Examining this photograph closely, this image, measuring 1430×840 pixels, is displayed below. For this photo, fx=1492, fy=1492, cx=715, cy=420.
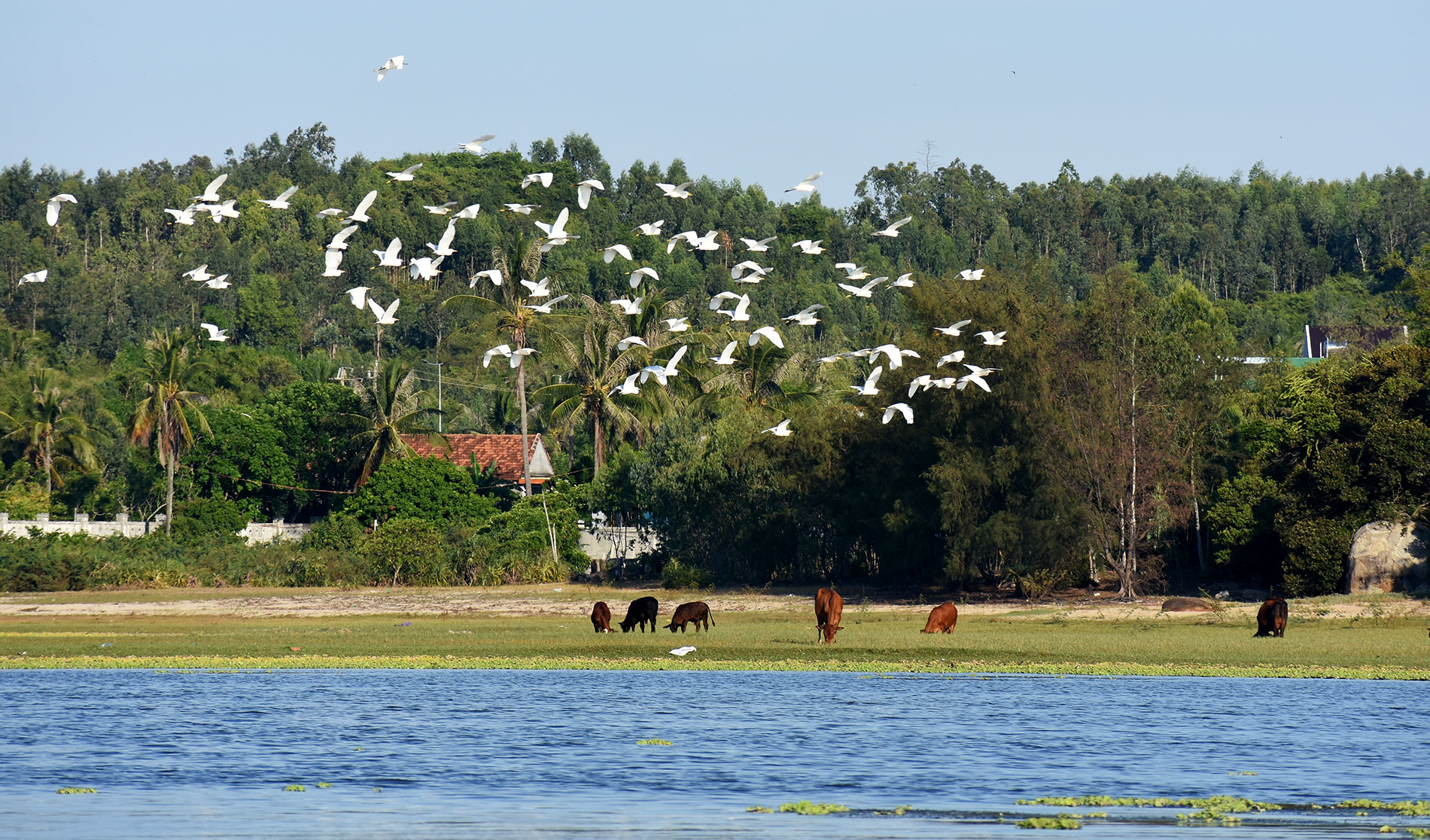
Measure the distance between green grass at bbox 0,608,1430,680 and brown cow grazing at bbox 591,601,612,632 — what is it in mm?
382

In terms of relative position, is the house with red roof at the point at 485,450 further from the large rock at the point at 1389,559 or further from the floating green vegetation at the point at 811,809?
the floating green vegetation at the point at 811,809

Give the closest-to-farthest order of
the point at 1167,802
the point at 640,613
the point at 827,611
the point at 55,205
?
the point at 1167,802 → the point at 55,205 → the point at 827,611 → the point at 640,613

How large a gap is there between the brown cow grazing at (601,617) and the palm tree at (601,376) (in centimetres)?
2534

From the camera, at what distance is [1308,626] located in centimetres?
3512

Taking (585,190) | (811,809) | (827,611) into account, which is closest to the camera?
(811,809)

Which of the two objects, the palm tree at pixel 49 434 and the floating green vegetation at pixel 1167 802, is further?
the palm tree at pixel 49 434

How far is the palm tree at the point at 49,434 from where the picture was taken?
257 feet

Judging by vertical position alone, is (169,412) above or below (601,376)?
below

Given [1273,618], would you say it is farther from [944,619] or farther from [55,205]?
[55,205]

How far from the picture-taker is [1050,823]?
1363 cm

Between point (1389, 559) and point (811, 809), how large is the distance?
3007cm

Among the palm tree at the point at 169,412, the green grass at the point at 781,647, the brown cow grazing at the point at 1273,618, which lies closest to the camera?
the green grass at the point at 781,647

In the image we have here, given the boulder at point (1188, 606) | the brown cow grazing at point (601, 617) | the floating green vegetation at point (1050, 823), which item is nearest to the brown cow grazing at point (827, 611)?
the brown cow grazing at point (601, 617)

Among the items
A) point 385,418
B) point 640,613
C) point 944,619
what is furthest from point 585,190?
point 385,418
